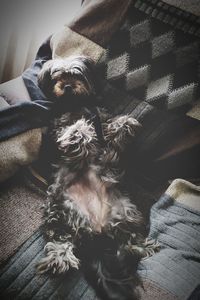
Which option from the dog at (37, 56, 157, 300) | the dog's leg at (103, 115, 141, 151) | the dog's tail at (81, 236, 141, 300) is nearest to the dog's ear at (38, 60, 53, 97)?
the dog at (37, 56, 157, 300)

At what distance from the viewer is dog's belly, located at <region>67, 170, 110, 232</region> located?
3.76 ft

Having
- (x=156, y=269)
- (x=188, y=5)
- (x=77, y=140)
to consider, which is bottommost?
(x=156, y=269)

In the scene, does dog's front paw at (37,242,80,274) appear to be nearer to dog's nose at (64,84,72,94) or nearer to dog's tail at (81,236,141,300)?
dog's tail at (81,236,141,300)

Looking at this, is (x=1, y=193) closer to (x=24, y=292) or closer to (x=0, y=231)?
(x=0, y=231)

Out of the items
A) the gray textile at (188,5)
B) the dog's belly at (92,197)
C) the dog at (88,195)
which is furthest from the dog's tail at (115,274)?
the gray textile at (188,5)

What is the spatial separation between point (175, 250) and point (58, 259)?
401 millimetres

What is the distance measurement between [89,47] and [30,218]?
748 mm

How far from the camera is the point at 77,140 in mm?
1286

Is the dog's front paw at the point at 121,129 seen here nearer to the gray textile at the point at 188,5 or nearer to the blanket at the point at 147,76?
the blanket at the point at 147,76

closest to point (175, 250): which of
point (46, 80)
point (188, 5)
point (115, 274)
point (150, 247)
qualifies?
point (150, 247)

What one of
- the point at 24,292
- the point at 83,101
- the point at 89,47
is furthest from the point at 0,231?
the point at 89,47

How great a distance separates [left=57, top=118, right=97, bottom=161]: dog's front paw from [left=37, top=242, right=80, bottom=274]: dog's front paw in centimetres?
34

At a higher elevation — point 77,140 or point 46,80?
point 46,80

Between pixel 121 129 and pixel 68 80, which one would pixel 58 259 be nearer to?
pixel 121 129
